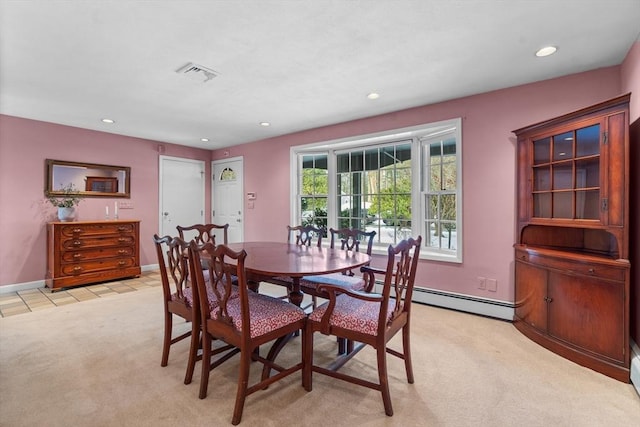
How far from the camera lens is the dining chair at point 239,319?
1.62m

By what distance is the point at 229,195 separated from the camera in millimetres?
6051

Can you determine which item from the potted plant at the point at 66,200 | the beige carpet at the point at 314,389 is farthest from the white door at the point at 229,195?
the beige carpet at the point at 314,389

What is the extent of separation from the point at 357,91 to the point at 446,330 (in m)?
2.59

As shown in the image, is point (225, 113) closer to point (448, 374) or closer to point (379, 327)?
point (379, 327)

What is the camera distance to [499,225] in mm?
3131

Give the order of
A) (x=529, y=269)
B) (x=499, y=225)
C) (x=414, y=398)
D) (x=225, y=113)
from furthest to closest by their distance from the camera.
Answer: (x=225, y=113) < (x=499, y=225) < (x=529, y=269) < (x=414, y=398)

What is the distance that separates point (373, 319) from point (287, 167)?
12.0 feet

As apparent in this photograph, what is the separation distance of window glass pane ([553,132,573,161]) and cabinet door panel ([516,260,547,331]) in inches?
38.6

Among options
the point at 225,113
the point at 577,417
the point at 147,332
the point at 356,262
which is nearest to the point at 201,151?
the point at 225,113

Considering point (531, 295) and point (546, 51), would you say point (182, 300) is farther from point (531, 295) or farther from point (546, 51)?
point (546, 51)

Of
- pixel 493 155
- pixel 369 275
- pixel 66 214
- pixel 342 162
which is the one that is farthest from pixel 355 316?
pixel 66 214

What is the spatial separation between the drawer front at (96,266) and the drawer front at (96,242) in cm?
24

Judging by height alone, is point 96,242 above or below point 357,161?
below

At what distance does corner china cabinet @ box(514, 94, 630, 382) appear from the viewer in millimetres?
2059
